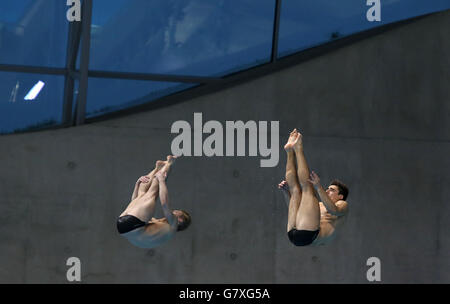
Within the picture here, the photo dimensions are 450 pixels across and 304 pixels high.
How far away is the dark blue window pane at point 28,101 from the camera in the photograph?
12016 mm

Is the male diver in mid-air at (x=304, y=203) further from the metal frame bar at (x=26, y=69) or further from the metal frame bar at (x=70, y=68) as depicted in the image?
the metal frame bar at (x=26, y=69)

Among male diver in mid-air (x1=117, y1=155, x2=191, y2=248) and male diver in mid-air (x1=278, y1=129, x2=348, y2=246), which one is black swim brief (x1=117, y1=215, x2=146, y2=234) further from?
male diver in mid-air (x1=278, y1=129, x2=348, y2=246)

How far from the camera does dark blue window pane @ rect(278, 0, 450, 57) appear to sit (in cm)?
1298

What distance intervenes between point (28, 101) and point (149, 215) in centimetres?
344

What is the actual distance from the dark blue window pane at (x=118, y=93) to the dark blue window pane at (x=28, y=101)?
550mm

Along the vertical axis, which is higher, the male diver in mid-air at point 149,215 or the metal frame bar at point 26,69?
the metal frame bar at point 26,69

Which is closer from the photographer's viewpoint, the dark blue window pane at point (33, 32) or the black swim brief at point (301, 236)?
the black swim brief at point (301, 236)

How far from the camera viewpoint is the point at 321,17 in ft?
43.2

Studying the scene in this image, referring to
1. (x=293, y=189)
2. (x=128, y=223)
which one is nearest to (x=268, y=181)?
(x=293, y=189)

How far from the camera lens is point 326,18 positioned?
13203 millimetres

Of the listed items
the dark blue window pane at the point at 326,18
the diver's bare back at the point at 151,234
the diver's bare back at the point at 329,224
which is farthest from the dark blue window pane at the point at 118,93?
the diver's bare back at the point at 329,224

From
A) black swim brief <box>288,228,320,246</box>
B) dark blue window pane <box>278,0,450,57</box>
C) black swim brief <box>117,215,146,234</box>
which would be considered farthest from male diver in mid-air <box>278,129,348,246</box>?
dark blue window pane <box>278,0,450,57</box>

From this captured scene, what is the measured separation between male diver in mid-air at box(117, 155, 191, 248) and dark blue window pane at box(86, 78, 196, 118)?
246 centimetres

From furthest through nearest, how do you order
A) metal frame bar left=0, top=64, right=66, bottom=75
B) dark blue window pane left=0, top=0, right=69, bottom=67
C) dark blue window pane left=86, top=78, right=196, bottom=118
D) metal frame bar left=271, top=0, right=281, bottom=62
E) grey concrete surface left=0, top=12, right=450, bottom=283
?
metal frame bar left=271, top=0, right=281, bottom=62
dark blue window pane left=86, top=78, right=196, bottom=118
grey concrete surface left=0, top=12, right=450, bottom=283
metal frame bar left=0, top=64, right=66, bottom=75
dark blue window pane left=0, top=0, right=69, bottom=67
